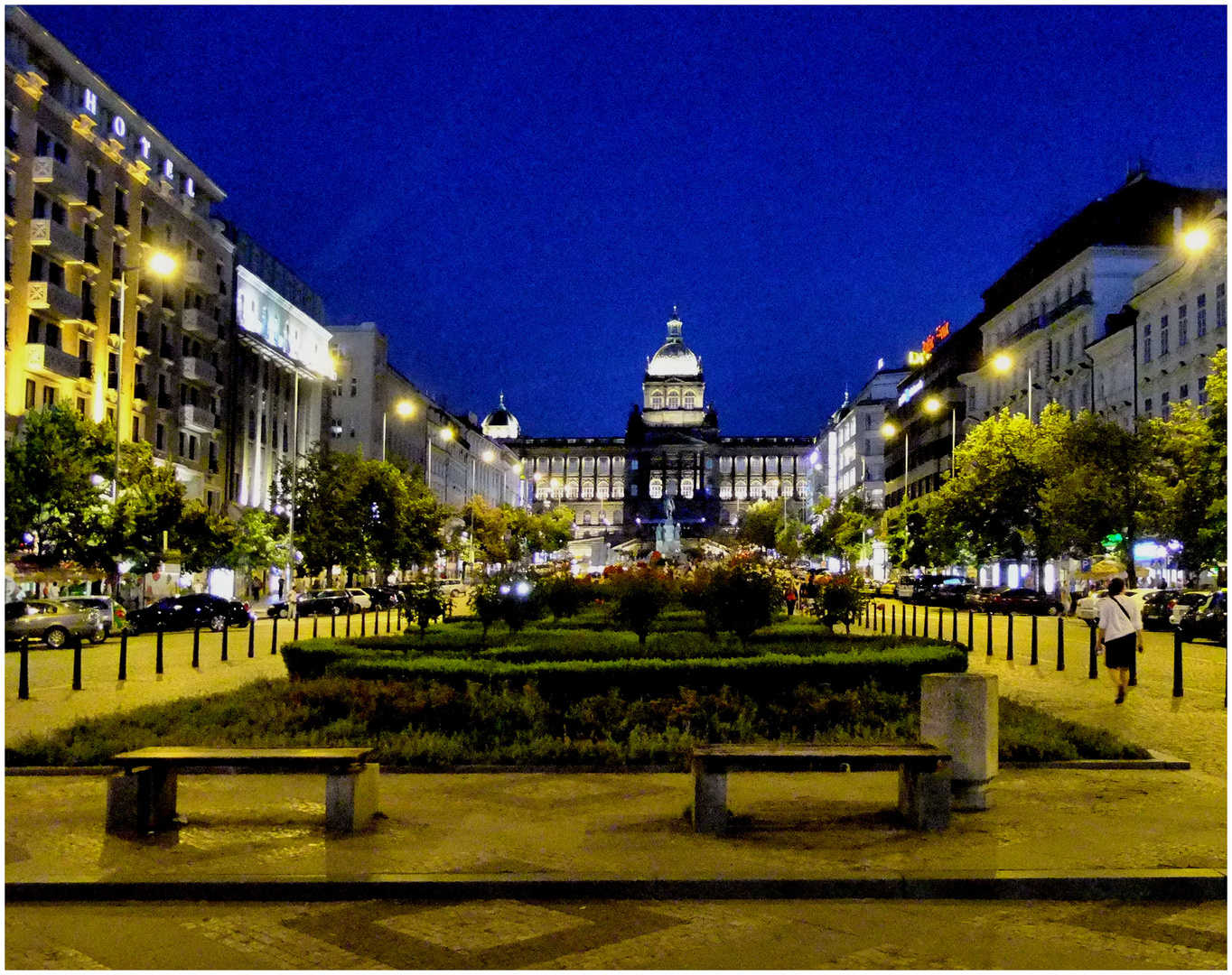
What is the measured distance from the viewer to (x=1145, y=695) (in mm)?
19922

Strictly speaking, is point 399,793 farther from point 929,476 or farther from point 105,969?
point 929,476

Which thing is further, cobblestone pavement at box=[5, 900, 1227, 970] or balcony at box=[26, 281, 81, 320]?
balcony at box=[26, 281, 81, 320]

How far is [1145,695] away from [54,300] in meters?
42.1

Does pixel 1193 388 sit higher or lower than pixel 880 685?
higher

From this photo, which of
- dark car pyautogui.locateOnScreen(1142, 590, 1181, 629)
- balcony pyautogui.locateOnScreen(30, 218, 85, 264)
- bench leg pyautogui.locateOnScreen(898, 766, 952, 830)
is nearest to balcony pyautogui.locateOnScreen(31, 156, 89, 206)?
balcony pyautogui.locateOnScreen(30, 218, 85, 264)

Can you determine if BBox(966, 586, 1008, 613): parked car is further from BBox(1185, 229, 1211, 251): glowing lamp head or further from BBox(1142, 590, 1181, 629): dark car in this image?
BBox(1185, 229, 1211, 251): glowing lamp head

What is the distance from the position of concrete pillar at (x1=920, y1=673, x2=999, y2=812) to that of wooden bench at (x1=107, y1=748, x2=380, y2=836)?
4.29 meters

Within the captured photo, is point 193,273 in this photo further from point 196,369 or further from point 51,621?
point 51,621

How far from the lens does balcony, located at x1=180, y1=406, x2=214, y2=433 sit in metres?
64.8

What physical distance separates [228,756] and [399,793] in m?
1.92

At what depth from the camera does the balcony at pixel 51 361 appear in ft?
160

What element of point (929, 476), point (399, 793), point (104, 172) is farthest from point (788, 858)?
point (929, 476)

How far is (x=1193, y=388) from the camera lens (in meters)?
55.3

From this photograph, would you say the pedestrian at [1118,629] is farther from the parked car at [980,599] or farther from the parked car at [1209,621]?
the parked car at [980,599]
